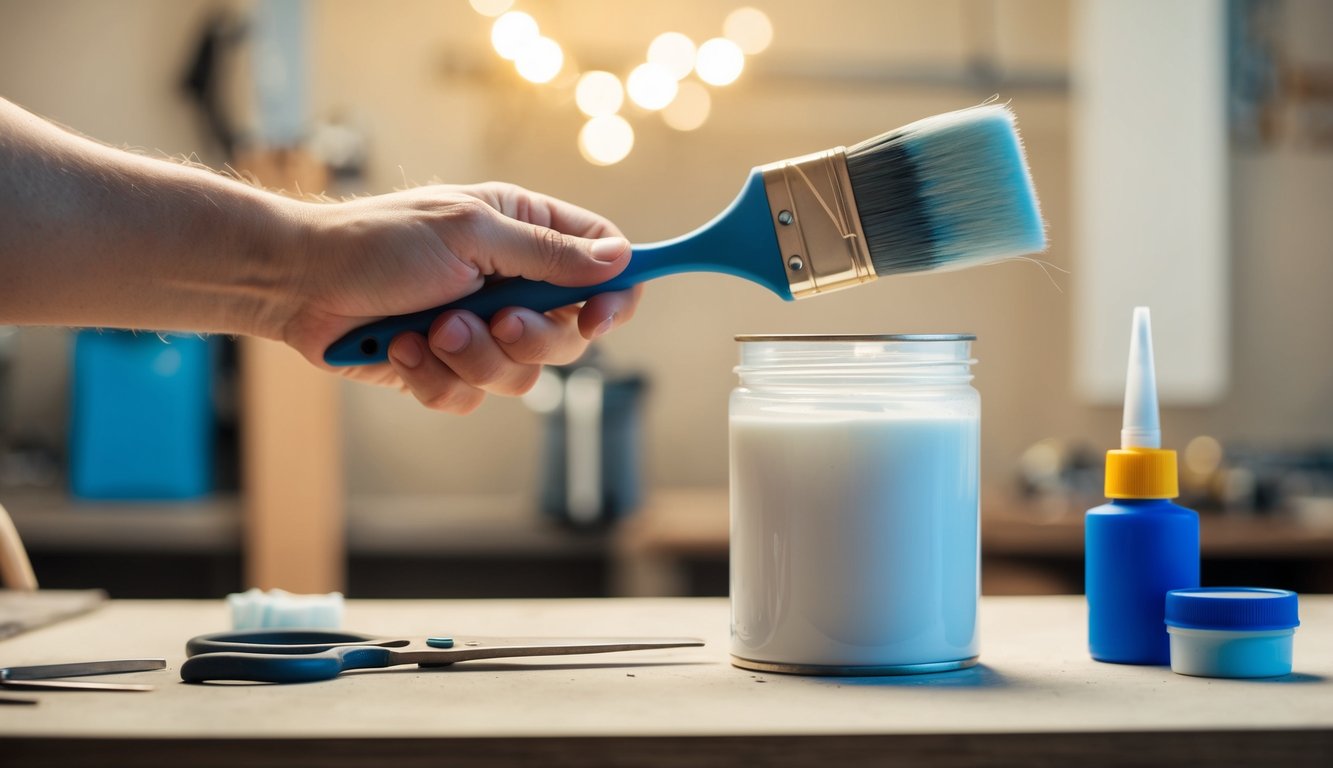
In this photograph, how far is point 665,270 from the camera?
2.85 ft

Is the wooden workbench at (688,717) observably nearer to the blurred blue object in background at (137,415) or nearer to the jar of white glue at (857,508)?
the jar of white glue at (857,508)

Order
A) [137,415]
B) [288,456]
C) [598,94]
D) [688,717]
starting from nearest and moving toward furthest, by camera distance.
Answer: [688,717], [288,456], [137,415], [598,94]

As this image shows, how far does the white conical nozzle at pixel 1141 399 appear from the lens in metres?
0.78

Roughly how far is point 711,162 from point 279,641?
2.37 meters

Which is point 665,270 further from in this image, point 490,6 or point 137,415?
point 490,6

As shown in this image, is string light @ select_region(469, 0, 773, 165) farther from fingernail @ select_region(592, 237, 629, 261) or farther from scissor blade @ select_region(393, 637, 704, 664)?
scissor blade @ select_region(393, 637, 704, 664)

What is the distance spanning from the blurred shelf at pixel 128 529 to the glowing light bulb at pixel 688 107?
129cm

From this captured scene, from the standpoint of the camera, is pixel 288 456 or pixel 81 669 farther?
pixel 288 456

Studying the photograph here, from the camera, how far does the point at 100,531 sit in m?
2.38

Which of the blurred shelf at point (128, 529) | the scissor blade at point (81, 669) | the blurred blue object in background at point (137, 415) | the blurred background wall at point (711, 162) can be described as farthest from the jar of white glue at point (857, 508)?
the blurred background wall at point (711, 162)

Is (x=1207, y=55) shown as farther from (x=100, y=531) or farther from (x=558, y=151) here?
(x=100, y=531)

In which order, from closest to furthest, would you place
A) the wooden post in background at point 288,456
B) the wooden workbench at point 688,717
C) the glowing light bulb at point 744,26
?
1. the wooden workbench at point 688,717
2. the wooden post in background at point 288,456
3. the glowing light bulb at point 744,26

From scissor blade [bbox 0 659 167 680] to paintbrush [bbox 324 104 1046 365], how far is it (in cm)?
40

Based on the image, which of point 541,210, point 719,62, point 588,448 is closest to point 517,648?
point 541,210
